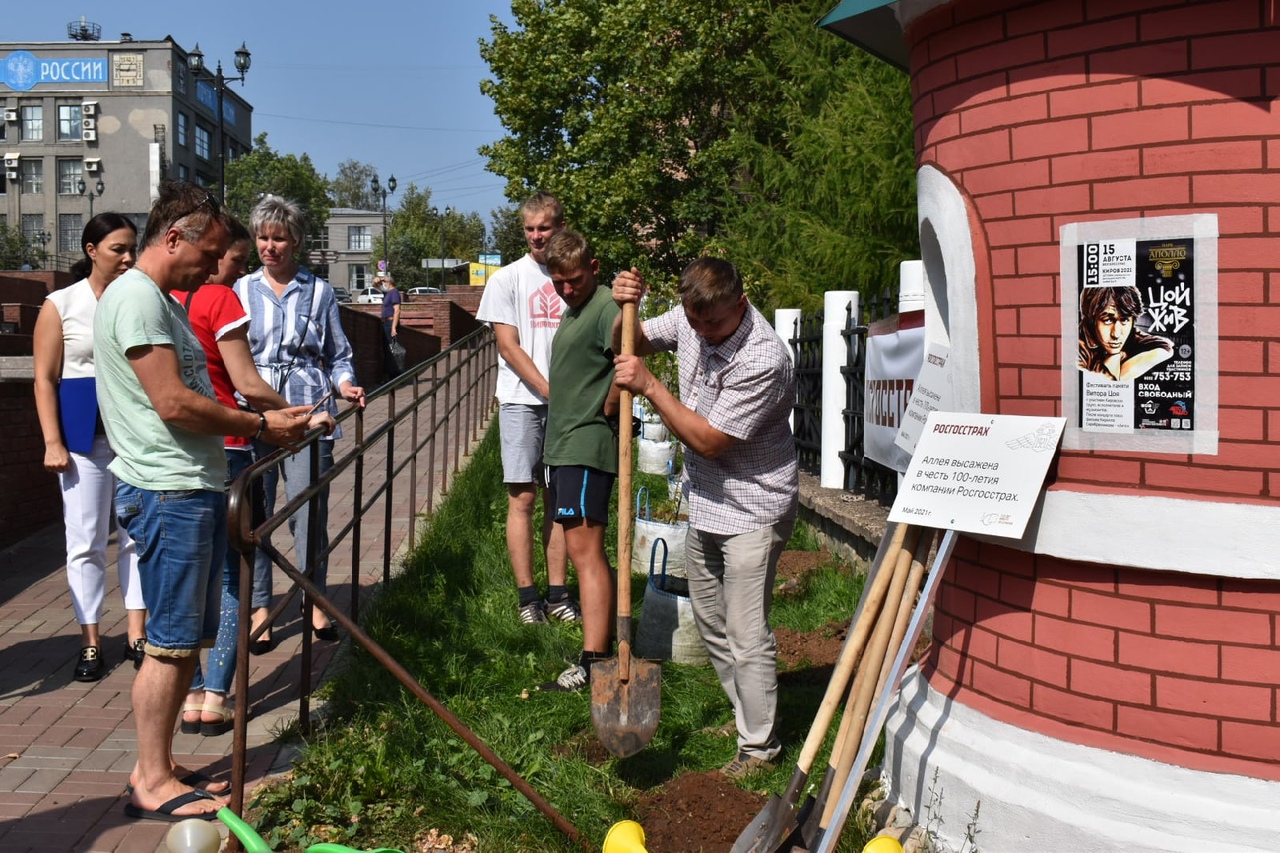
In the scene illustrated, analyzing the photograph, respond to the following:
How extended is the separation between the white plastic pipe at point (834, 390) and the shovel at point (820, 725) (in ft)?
13.6

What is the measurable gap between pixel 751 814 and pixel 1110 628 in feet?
4.18

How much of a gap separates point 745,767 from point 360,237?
104 meters

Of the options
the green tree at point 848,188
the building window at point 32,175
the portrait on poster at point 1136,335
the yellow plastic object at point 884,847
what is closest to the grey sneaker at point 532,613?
the yellow plastic object at point 884,847

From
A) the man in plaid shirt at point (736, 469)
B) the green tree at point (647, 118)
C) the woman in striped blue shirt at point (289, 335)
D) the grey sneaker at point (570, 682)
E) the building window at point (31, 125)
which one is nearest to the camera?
the man in plaid shirt at point (736, 469)

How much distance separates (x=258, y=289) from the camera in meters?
5.53

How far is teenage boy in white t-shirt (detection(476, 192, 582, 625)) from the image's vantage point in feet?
19.9

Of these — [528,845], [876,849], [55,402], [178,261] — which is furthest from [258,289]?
[876,849]

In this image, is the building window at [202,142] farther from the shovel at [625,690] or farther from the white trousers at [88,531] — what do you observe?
the shovel at [625,690]

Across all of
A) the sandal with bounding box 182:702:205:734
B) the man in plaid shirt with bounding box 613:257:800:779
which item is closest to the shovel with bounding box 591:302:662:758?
the man in plaid shirt with bounding box 613:257:800:779

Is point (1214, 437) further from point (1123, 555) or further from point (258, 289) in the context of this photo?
point (258, 289)

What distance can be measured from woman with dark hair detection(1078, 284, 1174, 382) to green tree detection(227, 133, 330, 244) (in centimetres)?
7432

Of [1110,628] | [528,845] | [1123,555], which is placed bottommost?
[528,845]

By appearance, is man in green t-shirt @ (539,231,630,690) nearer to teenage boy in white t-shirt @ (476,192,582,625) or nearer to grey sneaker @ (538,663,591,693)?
grey sneaker @ (538,663,591,693)

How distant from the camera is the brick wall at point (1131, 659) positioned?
3.15 meters
